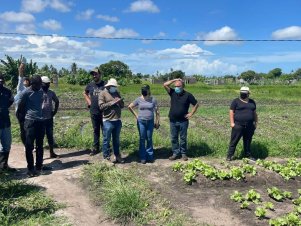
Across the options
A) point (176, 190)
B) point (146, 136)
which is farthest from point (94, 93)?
point (176, 190)

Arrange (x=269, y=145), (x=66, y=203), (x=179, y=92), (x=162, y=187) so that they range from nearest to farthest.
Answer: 1. (x=66, y=203)
2. (x=162, y=187)
3. (x=179, y=92)
4. (x=269, y=145)

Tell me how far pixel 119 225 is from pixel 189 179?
1944mm

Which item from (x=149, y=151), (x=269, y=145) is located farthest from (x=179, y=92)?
(x=269, y=145)

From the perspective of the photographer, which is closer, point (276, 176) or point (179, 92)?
point (276, 176)

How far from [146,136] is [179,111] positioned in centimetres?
89

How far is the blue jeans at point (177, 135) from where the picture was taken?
853 centimetres

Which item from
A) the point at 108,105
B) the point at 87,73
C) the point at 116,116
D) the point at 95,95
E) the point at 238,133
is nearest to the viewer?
the point at 108,105

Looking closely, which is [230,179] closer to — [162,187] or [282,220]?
[162,187]

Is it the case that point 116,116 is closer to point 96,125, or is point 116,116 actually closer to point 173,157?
point 96,125

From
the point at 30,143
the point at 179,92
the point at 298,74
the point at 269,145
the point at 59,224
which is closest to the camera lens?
the point at 59,224

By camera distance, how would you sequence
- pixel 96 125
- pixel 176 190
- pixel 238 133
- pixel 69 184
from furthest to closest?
pixel 96 125 → pixel 238 133 → pixel 69 184 → pixel 176 190

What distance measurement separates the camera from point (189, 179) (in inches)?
278

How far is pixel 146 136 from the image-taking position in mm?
8484

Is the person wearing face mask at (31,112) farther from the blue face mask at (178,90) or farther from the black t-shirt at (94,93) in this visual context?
the blue face mask at (178,90)
